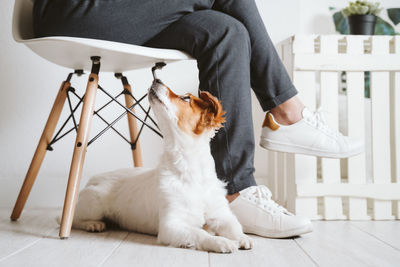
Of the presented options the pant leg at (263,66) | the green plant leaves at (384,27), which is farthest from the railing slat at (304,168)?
the green plant leaves at (384,27)

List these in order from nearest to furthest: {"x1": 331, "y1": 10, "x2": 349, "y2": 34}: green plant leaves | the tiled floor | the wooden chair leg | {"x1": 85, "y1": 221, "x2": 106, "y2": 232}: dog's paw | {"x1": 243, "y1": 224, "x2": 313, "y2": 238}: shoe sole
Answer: the tiled floor
{"x1": 243, "y1": 224, "x2": 313, "y2": 238}: shoe sole
{"x1": 85, "y1": 221, "x2": 106, "y2": 232}: dog's paw
the wooden chair leg
{"x1": 331, "y1": 10, "x2": 349, "y2": 34}: green plant leaves

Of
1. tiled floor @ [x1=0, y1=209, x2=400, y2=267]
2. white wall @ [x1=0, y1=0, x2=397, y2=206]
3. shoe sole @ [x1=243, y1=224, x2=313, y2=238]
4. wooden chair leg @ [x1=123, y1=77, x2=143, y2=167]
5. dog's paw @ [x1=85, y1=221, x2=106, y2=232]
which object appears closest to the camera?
tiled floor @ [x1=0, y1=209, x2=400, y2=267]

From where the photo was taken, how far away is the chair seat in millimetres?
1052

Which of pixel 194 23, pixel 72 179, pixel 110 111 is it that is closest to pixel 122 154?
pixel 110 111

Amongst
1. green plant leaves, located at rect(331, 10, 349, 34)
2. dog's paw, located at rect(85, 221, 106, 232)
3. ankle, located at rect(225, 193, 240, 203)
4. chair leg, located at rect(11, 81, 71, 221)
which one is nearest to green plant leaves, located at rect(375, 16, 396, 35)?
green plant leaves, located at rect(331, 10, 349, 34)

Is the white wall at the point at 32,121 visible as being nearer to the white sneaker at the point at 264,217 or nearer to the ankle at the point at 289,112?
the ankle at the point at 289,112

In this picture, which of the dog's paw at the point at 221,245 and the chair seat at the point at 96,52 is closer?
the dog's paw at the point at 221,245

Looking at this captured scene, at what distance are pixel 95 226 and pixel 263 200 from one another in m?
0.50

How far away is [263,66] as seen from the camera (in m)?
1.17

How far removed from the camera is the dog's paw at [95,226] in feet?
3.78

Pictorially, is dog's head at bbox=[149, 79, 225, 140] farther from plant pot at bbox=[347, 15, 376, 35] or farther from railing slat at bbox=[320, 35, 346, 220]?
plant pot at bbox=[347, 15, 376, 35]

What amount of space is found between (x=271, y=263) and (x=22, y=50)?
1524 mm

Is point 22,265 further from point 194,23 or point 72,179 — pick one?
point 194,23

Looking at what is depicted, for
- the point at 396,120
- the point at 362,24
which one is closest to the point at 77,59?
the point at 396,120
